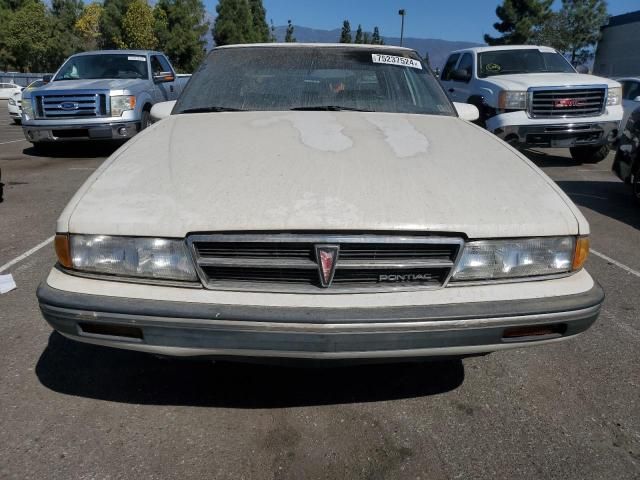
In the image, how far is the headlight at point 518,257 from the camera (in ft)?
6.48

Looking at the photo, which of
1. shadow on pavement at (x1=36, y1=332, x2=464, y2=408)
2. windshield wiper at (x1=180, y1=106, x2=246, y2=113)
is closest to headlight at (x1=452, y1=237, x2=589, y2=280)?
shadow on pavement at (x1=36, y1=332, x2=464, y2=408)

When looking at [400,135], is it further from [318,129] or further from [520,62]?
[520,62]

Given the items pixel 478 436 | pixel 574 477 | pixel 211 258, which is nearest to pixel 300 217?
pixel 211 258

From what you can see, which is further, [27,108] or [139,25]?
[139,25]

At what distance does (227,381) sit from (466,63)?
8994 mm

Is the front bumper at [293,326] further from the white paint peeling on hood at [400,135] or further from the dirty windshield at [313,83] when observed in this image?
the dirty windshield at [313,83]

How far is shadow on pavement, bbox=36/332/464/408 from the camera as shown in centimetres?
241

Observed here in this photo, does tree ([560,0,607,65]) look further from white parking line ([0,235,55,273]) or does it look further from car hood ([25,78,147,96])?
white parking line ([0,235,55,273])

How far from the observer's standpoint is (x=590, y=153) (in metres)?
9.36

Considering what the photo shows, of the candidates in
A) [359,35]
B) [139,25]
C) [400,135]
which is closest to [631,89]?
[400,135]

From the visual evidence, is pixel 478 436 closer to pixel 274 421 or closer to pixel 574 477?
pixel 574 477

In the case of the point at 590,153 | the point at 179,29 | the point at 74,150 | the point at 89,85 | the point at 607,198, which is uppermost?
the point at 179,29

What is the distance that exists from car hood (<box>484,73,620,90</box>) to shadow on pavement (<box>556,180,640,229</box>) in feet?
5.20

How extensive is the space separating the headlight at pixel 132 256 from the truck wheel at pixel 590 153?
8.97m
